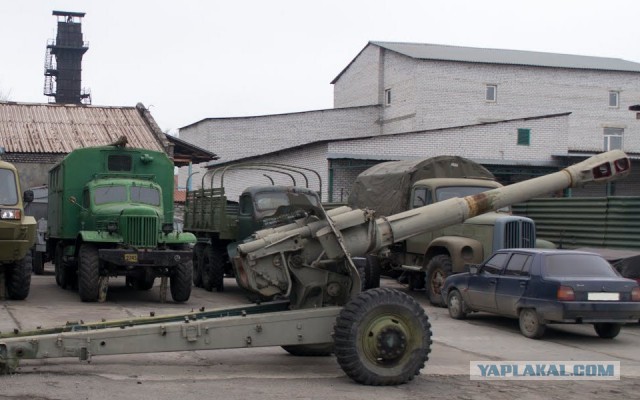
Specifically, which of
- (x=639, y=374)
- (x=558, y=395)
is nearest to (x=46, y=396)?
(x=558, y=395)

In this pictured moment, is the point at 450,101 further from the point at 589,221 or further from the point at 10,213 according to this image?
the point at 10,213

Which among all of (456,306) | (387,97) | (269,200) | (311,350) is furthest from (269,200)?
(387,97)

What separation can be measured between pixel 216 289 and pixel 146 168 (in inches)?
133

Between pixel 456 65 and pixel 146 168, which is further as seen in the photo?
pixel 456 65

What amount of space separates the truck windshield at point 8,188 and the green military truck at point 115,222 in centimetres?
139

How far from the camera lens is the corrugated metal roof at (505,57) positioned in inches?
1873

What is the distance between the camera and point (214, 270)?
19031 mm

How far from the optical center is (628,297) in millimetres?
12461

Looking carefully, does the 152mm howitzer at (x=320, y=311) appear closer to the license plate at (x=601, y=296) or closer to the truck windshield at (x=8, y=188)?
the license plate at (x=601, y=296)

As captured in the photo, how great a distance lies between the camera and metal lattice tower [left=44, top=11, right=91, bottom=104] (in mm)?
59278

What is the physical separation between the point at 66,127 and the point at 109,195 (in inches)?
600

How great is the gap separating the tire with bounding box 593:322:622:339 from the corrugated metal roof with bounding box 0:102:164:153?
62.8ft

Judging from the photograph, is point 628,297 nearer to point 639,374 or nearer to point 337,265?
point 639,374

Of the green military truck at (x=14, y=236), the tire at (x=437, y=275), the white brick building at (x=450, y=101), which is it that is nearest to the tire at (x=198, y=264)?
the green military truck at (x=14, y=236)
